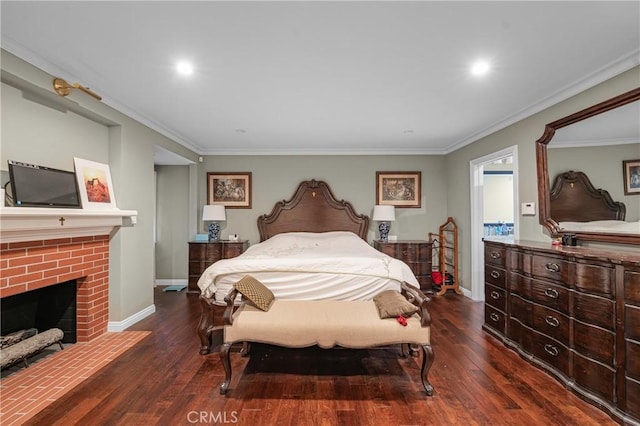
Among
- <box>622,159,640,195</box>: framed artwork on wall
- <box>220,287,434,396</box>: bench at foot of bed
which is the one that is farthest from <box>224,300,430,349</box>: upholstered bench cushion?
<box>622,159,640,195</box>: framed artwork on wall

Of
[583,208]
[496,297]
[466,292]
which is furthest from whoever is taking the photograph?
[466,292]

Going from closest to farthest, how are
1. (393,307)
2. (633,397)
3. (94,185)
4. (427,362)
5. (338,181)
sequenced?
1. (633,397)
2. (427,362)
3. (393,307)
4. (94,185)
5. (338,181)

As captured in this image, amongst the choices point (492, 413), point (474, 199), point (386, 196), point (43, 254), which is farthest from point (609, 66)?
point (43, 254)

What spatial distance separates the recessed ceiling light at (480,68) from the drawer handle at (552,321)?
6.81ft

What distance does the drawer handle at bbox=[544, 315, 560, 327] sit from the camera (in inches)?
89.2

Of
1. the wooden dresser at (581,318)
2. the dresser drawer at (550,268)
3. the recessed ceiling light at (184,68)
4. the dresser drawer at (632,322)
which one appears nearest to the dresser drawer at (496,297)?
the wooden dresser at (581,318)

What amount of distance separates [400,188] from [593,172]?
2995 mm

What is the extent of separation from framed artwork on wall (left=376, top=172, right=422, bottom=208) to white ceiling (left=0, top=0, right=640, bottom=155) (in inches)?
69.8

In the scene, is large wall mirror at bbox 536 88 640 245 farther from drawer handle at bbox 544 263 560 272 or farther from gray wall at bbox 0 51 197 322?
gray wall at bbox 0 51 197 322

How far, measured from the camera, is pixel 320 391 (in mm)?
2152

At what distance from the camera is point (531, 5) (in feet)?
5.55

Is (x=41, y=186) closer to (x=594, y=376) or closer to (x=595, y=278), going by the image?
(x=595, y=278)

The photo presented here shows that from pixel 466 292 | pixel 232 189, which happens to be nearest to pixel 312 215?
pixel 232 189

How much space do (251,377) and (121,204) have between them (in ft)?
7.85
